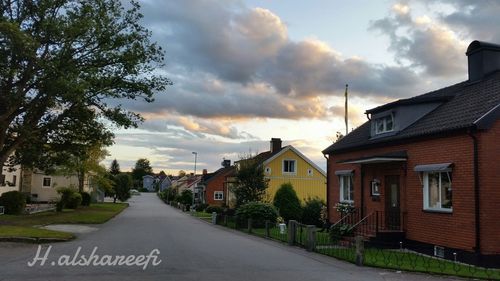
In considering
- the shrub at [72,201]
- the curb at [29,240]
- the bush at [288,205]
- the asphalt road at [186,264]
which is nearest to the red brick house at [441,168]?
the asphalt road at [186,264]

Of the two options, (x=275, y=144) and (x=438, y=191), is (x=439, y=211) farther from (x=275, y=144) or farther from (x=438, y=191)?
(x=275, y=144)

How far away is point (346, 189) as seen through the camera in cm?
2531

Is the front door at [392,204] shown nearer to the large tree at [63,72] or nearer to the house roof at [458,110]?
the house roof at [458,110]

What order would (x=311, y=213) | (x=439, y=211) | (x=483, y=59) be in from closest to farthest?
(x=439, y=211) < (x=483, y=59) < (x=311, y=213)

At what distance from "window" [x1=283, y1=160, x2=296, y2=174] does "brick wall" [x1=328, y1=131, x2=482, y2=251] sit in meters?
29.1

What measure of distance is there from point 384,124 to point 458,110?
4570mm

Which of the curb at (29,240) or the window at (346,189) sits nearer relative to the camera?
the curb at (29,240)

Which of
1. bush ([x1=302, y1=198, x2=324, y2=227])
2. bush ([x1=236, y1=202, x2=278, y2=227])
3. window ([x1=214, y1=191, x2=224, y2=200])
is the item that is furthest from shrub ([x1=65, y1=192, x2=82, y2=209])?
window ([x1=214, y1=191, x2=224, y2=200])

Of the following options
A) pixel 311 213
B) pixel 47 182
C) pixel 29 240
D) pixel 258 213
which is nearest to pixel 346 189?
pixel 258 213

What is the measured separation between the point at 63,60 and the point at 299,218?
64.9 ft

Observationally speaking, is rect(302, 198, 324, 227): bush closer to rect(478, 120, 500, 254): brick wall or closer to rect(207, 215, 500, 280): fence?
rect(207, 215, 500, 280): fence

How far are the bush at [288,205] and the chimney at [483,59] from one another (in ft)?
62.2

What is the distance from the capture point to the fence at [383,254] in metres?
13.5

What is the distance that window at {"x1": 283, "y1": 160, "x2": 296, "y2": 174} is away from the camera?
51.2 m
